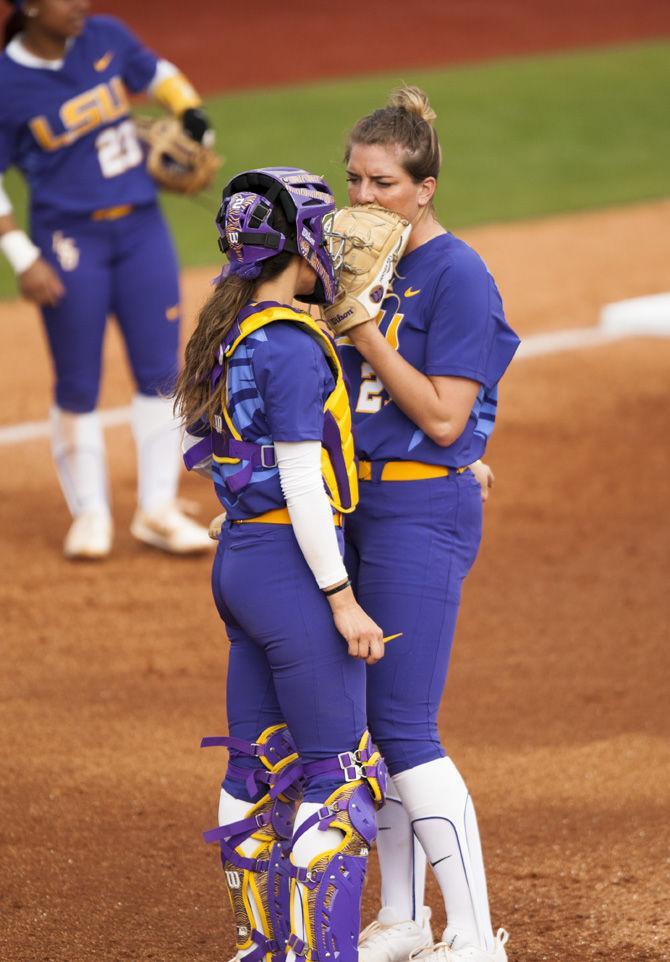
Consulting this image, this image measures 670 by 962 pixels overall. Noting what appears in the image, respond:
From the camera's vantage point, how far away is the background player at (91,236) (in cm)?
663

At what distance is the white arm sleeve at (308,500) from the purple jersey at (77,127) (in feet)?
12.5

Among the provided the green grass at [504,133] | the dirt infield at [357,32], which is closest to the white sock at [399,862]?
the green grass at [504,133]

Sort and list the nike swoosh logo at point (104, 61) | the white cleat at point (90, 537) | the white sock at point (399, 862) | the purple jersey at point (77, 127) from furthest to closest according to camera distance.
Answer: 1. the white cleat at point (90, 537)
2. the nike swoosh logo at point (104, 61)
3. the purple jersey at point (77, 127)
4. the white sock at point (399, 862)

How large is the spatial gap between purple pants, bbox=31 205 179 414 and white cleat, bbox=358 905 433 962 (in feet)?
11.3

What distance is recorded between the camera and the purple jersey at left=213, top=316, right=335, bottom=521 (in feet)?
10.6

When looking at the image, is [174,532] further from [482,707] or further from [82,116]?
[482,707]

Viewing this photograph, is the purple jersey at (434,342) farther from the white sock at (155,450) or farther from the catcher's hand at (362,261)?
the white sock at (155,450)

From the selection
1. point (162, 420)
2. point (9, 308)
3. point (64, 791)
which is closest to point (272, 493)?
point (64, 791)

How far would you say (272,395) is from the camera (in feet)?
10.6

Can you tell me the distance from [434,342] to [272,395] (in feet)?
1.66

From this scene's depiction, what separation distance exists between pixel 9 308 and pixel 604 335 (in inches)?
181

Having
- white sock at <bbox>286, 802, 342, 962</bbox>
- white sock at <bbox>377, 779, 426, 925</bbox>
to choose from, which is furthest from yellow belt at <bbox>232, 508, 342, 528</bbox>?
white sock at <bbox>377, 779, 426, 925</bbox>

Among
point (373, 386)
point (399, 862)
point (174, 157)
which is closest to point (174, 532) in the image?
point (174, 157)

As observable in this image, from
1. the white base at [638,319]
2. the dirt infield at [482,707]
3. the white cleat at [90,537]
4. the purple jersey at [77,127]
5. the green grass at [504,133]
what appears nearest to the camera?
the dirt infield at [482,707]
